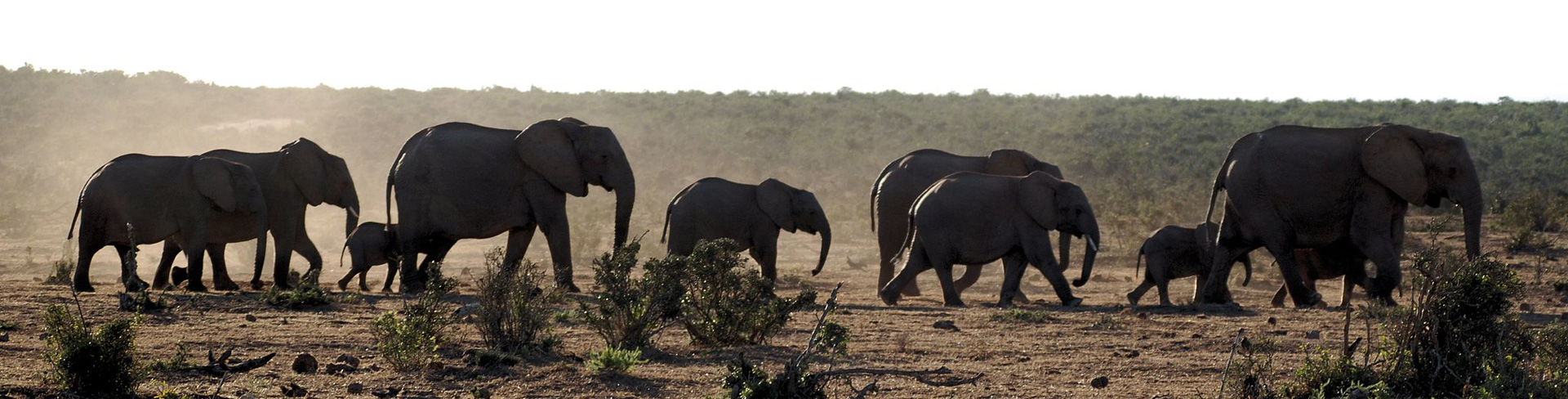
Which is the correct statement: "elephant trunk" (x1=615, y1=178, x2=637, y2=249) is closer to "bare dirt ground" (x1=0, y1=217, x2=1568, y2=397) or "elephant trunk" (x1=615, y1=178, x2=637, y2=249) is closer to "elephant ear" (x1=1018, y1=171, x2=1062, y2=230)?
"bare dirt ground" (x1=0, y1=217, x2=1568, y2=397)

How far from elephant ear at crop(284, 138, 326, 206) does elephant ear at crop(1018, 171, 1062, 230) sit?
25.4ft

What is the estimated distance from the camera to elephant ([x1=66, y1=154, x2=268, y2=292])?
48.2 feet

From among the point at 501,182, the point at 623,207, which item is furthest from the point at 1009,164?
the point at 501,182

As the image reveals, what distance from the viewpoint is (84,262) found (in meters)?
14.6

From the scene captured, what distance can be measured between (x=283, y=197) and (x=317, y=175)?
447mm

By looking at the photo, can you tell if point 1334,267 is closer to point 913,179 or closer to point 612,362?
point 913,179

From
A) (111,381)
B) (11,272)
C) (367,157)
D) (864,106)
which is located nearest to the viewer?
(111,381)

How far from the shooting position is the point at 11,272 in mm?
20984

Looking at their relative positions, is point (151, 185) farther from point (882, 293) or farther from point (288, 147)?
point (882, 293)

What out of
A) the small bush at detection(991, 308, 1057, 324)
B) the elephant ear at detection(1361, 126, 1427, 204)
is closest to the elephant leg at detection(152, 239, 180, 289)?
the small bush at detection(991, 308, 1057, 324)

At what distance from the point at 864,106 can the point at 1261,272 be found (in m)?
41.1

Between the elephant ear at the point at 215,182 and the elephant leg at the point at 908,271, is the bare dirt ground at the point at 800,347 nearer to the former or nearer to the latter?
the elephant leg at the point at 908,271

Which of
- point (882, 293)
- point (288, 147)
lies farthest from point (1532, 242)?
point (288, 147)

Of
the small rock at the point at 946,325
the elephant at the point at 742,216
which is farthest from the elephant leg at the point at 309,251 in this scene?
the small rock at the point at 946,325
